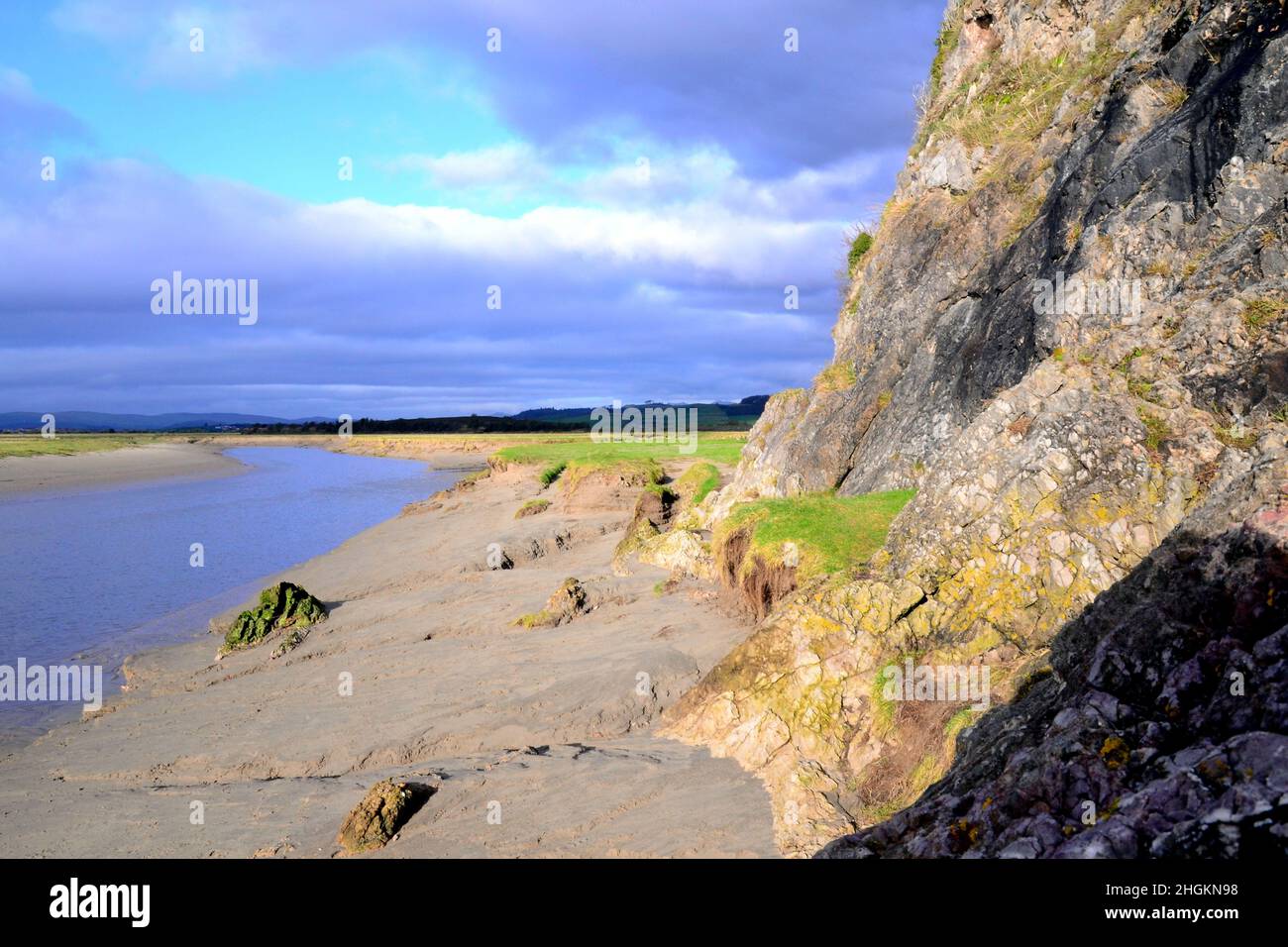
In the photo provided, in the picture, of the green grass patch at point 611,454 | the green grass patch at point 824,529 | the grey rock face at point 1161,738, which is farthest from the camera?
the green grass patch at point 611,454

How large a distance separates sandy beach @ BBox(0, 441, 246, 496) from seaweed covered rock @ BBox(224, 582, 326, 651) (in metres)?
51.3

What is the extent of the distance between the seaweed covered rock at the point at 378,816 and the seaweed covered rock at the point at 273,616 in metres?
11.0

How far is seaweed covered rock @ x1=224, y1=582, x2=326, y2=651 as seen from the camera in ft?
61.3

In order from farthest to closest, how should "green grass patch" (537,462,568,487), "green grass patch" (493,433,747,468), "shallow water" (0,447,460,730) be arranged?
"green grass patch" (537,462,568,487) < "green grass patch" (493,433,747,468) < "shallow water" (0,447,460,730)

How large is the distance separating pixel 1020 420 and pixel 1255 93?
16.4 ft

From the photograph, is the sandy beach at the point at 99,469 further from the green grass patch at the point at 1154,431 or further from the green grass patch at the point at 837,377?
the green grass patch at the point at 1154,431

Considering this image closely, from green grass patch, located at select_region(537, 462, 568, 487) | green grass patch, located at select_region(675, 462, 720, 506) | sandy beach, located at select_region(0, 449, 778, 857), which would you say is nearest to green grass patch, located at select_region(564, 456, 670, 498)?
green grass patch, located at select_region(675, 462, 720, 506)

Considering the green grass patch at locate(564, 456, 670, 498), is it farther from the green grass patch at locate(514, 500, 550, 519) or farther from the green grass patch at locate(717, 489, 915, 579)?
the green grass patch at locate(717, 489, 915, 579)

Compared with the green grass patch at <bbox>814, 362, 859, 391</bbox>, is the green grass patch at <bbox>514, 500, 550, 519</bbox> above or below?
below

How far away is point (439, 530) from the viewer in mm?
31922

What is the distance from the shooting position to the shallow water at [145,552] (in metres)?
20.4

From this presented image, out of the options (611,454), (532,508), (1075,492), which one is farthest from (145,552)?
(1075,492)

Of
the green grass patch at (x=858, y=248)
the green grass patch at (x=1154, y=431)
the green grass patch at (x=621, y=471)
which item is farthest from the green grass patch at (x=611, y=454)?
the green grass patch at (x=1154, y=431)

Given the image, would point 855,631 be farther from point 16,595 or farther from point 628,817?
point 16,595
